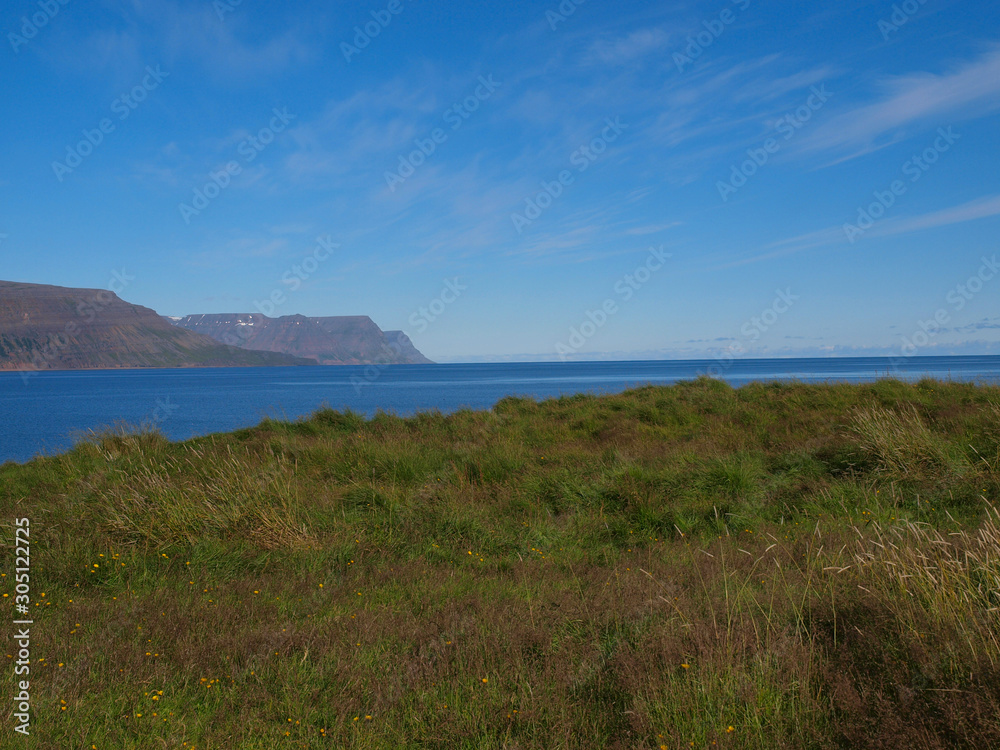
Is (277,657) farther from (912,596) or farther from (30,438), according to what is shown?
(30,438)

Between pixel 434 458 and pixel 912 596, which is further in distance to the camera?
pixel 434 458

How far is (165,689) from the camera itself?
148 inches

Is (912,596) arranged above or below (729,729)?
above

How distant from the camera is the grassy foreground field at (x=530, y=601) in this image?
3201mm

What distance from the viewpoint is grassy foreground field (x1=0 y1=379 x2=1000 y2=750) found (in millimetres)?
3201

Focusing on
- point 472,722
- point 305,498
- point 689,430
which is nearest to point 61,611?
point 305,498

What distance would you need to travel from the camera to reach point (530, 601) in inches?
188

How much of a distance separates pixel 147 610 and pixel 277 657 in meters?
1.76

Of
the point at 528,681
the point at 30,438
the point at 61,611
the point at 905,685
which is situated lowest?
the point at 30,438

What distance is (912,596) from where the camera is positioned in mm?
3682

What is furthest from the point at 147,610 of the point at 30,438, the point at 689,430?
the point at 30,438

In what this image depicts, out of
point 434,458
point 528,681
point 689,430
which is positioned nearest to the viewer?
point 528,681

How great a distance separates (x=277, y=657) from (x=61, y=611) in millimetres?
2588

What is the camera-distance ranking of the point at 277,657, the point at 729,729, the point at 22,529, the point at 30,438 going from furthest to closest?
the point at 30,438 < the point at 22,529 < the point at 277,657 < the point at 729,729
